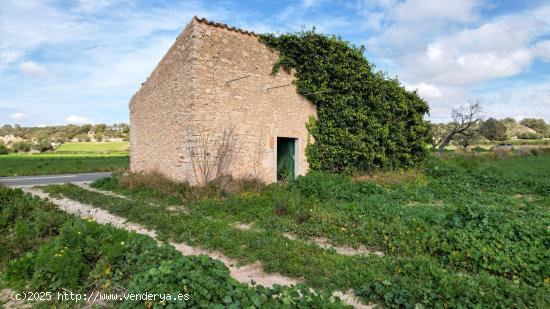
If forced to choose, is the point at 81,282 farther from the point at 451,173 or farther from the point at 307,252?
the point at 451,173

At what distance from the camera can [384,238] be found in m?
5.32

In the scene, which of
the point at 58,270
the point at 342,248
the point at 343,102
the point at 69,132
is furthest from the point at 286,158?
the point at 69,132

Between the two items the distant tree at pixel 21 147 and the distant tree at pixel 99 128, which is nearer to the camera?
the distant tree at pixel 21 147

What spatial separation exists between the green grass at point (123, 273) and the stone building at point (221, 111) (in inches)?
205

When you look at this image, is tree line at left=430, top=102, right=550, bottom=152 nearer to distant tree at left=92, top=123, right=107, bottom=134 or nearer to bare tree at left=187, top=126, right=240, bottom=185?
bare tree at left=187, top=126, right=240, bottom=185

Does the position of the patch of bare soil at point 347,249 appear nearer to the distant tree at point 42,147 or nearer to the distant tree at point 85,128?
the distant tree at point 42,147

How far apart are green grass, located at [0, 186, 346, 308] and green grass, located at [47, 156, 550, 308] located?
1.13 meters

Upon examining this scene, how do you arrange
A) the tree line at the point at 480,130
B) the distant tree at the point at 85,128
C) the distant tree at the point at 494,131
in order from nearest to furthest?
the tree line at the point at 480,130 < the distant tree at the point at 494,131 < the distant tree at the point at 85,128

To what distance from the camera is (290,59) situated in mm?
11797

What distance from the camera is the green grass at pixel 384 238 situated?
358 cm

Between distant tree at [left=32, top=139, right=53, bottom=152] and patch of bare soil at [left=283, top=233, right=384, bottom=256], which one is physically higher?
distant tree at [left=32, top=139, right=53, bottom=152]

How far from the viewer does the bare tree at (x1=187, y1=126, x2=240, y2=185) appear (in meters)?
9.61

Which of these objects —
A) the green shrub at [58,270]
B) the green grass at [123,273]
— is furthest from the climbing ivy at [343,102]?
the green shrub at [58,270]

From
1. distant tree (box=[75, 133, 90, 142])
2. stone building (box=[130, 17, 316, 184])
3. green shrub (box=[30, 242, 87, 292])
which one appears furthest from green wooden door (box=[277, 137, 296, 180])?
distant tree (box=[75, 133, 90, 142])
